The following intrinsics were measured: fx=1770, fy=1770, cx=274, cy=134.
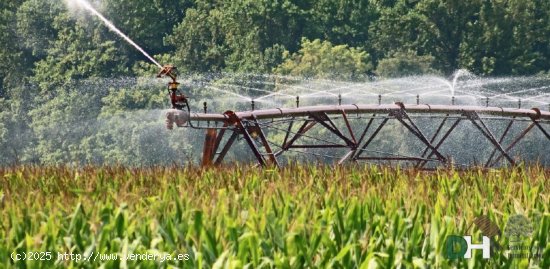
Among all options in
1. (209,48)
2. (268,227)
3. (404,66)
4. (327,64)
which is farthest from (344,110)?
(209,48)

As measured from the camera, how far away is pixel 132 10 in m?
132

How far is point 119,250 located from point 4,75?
384 ft

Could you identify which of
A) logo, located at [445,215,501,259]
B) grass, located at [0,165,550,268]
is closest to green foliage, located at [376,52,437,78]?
grass, located at [0,165,550,268]

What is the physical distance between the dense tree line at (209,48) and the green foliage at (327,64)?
89 millimetres

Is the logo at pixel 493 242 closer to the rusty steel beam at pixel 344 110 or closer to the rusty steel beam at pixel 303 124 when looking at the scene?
the rusty steel beam at pixel 303 124

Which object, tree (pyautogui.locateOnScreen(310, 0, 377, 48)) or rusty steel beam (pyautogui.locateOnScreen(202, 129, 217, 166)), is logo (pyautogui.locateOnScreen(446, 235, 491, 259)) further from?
tree (pyautogui.locateOnScreen(310, 0, 377, 48))

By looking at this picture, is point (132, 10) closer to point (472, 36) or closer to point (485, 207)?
point (472, 36)

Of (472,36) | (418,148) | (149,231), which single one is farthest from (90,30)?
(149,231)

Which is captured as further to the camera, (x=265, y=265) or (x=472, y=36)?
(x=472, y=36)

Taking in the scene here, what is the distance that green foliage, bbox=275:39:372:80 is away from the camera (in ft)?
356

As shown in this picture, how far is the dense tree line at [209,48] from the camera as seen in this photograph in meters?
113

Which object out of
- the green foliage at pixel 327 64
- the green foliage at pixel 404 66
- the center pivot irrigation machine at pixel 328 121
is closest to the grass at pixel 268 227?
the center pivot irrigation machine at pixel 328 121

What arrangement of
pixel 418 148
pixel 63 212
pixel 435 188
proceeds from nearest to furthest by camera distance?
pixel 63 212 < pixel 435 188 < pixel 418 148

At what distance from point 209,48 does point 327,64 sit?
17.6 meters
